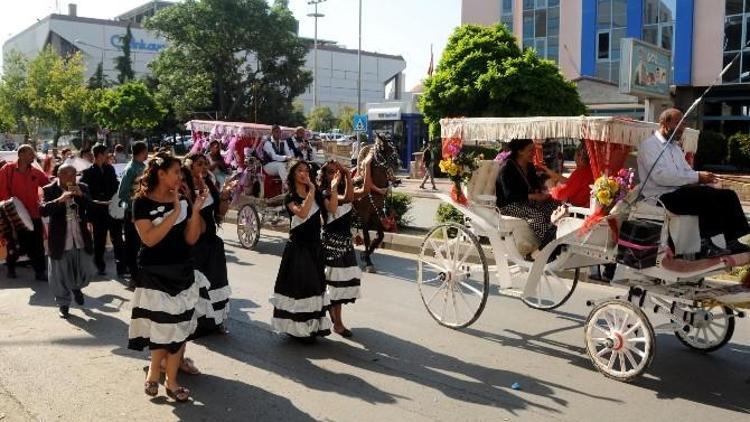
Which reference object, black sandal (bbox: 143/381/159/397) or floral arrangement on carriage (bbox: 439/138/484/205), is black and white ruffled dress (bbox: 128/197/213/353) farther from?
floral arrangement on carriage (bbox: 439/138/484/205)

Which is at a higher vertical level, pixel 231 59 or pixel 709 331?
pixel 231 59

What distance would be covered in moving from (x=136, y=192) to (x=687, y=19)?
33410 millimetres

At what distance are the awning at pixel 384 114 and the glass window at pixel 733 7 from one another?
16135mm

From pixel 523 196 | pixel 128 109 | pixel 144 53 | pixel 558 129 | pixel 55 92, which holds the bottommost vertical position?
pixel 523 196

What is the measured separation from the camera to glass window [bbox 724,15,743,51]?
3228 cm

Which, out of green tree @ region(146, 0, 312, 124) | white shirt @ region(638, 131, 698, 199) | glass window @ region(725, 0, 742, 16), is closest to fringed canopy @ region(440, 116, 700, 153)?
white shirt @ region(638, 131, 698, 199)

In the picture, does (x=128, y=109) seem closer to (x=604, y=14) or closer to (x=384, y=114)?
(x=384, y=114)

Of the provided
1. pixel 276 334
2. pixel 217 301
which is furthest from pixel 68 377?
pixel 276 334

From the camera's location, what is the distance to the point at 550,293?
329 inches

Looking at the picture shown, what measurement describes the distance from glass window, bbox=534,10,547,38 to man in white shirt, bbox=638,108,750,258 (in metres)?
37.4

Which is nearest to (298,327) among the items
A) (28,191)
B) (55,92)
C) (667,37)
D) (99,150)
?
(99,150)

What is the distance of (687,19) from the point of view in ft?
110

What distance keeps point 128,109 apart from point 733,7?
116 ft

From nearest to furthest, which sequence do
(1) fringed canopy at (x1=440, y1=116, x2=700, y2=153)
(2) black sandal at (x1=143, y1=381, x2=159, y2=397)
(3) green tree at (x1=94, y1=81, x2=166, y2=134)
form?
1. (2) black sandal at (x1=143, y1=381, x2=159, y2=397)
2. (1) fringed canopy at (x1=440, y1=116, x2=700, y2=153)
3. (3) green tree at (x1=94, y1=81, x2=166, y2=134)
